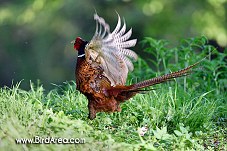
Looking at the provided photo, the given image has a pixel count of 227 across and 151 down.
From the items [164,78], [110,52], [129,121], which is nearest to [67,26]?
[129,121]

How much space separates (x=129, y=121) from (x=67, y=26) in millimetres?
6275

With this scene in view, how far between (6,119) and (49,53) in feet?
24.1

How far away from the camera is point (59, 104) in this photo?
547 centimetres

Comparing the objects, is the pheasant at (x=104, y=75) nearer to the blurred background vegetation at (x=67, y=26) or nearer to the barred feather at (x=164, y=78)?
the barred feather at (x=164, y=78)

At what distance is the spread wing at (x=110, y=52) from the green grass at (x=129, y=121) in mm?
373

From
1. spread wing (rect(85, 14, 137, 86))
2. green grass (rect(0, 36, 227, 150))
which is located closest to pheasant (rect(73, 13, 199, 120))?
spread wing (rect(85, 14, 137, 86))

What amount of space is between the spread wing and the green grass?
37 centimetres

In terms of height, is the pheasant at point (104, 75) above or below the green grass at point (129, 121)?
above

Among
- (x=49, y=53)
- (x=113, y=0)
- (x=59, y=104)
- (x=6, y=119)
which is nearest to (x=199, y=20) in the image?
(x=113, y=0)

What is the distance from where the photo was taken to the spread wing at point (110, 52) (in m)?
4.68

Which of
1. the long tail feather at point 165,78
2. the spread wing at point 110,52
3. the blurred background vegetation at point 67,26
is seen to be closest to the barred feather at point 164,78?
the long tail feather at point 165,78

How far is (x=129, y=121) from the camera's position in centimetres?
509

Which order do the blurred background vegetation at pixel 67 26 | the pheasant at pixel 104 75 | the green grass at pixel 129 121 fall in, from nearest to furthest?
1. the green grass at pixel 129 121
2. the pheasant at pixel 104 75
3. the blurred background vegetation at pixel 67 26

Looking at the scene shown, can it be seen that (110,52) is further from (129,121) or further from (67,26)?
(67,26)
